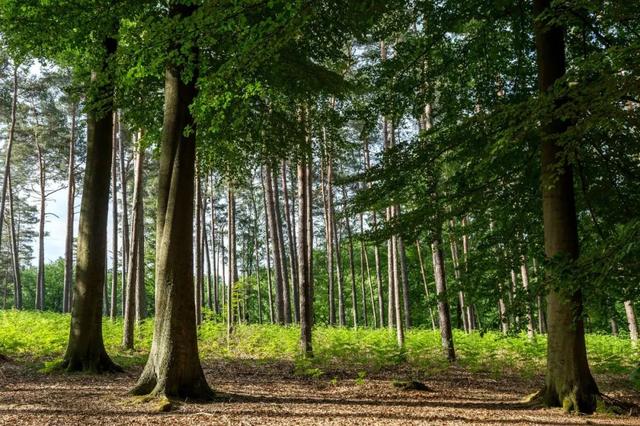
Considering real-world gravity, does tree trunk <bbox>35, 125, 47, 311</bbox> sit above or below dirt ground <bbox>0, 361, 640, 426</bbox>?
above

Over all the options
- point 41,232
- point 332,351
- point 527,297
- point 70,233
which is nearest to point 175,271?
point 527,297

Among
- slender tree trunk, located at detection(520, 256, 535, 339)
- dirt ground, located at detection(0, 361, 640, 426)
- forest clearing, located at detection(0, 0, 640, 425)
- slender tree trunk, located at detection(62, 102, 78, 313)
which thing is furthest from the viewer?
slender tree trunk, located at detection(62, 102, 78, 313)

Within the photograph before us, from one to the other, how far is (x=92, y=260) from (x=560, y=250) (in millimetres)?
7953

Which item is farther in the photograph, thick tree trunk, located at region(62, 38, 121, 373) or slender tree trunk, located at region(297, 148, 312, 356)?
slender tree trunk, located at region(297, 148, 312, 356)

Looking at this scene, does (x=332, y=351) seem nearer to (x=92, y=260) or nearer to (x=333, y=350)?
(x=333, y=350)

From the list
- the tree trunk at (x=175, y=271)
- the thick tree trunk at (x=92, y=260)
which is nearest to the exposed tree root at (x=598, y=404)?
the tree trunk at (x=175, y=271)

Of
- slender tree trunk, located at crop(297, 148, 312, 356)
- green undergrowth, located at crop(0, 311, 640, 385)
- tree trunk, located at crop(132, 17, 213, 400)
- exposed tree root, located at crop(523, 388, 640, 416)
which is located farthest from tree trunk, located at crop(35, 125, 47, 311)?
exposed tree root, located at crop(523, 388, 640, 416)

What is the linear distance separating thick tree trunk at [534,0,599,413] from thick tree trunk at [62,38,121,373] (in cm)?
730

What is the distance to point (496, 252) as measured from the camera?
8141mm

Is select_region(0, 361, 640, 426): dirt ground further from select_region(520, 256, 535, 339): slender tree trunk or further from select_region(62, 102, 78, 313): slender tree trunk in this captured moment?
select_region(62, 102, 78, 313): slender tree trunk

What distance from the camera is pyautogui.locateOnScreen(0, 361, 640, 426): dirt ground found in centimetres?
547

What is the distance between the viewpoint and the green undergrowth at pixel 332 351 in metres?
10.6

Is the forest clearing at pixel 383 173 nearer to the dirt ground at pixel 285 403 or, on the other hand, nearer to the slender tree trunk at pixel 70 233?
the dirt ground at pixel 285 403

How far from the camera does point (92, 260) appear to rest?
9211 millimetres
